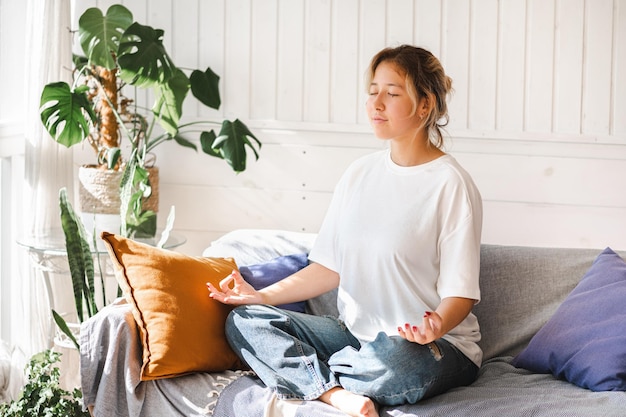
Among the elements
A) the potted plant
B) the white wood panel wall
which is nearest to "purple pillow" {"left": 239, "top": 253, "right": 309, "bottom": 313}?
the potted plant

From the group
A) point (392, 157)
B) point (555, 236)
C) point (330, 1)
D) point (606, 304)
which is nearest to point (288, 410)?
point (392, 157)

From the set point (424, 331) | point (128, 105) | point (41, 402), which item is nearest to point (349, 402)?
point (424, 331)

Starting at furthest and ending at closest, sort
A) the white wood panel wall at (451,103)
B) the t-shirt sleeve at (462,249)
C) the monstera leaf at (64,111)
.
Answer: the white wood panel wall at (451,103), the monstera leaf at (64,111), the t-shirt sleeve at (462,249)

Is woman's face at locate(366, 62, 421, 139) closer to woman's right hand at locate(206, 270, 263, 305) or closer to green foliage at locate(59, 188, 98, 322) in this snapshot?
woman's right hand at locate(206, 270, 263, 305)

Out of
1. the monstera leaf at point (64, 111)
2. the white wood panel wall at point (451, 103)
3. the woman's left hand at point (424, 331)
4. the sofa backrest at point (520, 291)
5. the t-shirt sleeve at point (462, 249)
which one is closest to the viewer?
the woman's left hand at point (424, 331)

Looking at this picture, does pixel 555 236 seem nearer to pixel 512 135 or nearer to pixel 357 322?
pixel 512 135

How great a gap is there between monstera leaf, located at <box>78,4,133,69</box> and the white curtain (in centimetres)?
17

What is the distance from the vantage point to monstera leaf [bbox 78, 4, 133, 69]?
3.17m

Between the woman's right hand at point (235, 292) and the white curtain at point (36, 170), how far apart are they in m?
1.07

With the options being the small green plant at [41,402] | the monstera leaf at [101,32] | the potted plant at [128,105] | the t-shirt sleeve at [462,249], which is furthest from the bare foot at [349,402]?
the monstera leaf at [101,32]

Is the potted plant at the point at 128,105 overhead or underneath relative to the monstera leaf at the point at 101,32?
underneath

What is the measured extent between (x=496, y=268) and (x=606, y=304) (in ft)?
1.35

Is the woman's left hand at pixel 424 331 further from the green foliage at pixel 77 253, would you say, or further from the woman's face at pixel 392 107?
the green foliage at pixel 77 253

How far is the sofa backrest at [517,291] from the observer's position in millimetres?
2713
